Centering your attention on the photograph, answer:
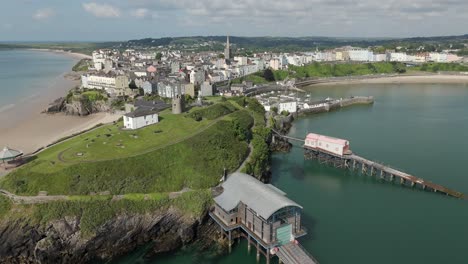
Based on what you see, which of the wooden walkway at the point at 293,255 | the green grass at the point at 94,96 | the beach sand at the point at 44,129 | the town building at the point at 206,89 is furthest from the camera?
the town building at the point at 206,89

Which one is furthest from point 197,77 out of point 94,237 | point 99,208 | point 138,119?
point 94,237

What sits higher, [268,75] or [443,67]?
[443,67]

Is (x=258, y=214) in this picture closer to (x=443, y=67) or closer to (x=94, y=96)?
(x=94, y=96)

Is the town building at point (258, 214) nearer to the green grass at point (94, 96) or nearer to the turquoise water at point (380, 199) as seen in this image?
the turquoise water at point (380, 199)

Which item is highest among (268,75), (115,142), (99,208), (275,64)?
(275,64)

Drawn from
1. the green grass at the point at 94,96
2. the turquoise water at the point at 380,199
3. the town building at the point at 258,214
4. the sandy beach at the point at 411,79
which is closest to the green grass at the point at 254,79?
the sandy beach at the point at 411,79

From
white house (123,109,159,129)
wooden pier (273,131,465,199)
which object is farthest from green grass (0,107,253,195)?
wooden pier (273,131,465,199)
